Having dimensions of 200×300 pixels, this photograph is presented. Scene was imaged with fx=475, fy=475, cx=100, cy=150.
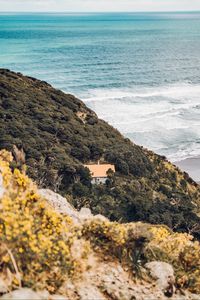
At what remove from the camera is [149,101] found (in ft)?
268

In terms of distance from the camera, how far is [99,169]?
33.4 metres

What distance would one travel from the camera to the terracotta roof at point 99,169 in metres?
32.3

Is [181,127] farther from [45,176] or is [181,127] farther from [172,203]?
[45,176]

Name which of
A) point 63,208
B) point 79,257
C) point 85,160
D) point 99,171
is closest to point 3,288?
point 79,257

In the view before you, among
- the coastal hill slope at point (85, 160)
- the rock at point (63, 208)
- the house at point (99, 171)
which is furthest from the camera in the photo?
the house at point (99, 171)

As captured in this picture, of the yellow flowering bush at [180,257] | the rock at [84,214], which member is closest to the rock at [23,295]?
the yellow flowering bush at [180,257]

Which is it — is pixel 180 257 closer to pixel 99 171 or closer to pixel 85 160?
pixel 99 171

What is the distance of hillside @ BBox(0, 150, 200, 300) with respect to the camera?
232 inches

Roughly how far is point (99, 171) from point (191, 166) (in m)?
20.5

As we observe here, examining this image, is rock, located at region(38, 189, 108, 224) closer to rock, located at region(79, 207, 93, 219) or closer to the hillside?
rock, located at region(79, 207, 93, 219)

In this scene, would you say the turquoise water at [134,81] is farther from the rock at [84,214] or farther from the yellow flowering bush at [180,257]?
the yellow flowering bush at [180,257]

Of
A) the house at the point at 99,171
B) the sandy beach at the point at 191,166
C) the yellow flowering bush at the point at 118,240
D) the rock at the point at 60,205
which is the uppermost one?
the sandy beach at the point at 191,166

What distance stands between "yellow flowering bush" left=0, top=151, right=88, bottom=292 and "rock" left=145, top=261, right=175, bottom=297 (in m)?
1.35

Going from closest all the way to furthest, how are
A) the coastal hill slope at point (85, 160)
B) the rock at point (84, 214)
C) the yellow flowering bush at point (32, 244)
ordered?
the yellow flowering bush at point (32, 244) < the rock at point (84, 214) < the coastal hill slope at point (85, 160)
